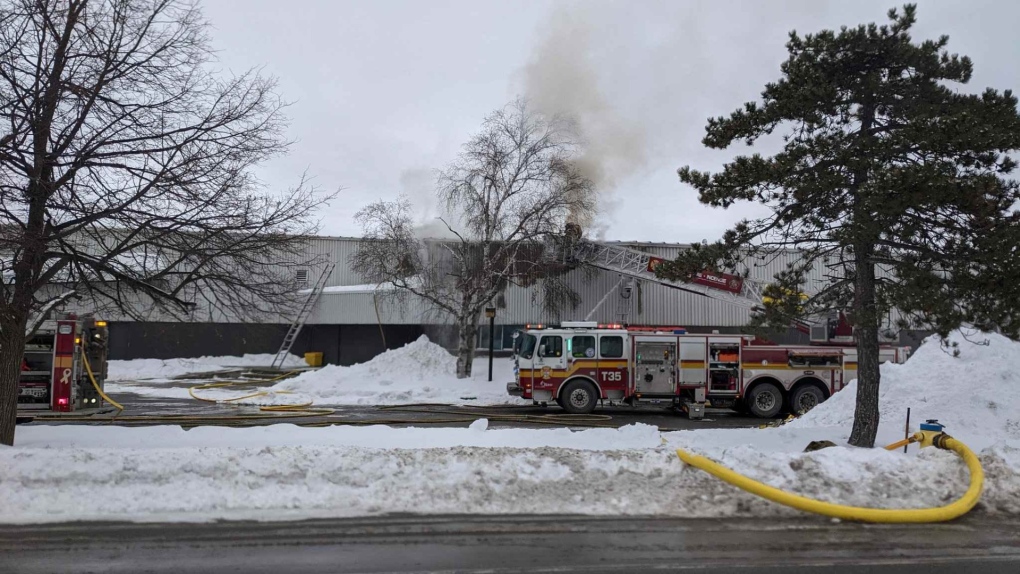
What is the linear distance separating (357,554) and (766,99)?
8.81 metres

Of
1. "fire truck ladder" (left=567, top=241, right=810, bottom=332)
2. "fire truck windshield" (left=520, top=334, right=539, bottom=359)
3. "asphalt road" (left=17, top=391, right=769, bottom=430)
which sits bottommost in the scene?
"asphalt road" (left=17, top=391, right=769, bottom=430)

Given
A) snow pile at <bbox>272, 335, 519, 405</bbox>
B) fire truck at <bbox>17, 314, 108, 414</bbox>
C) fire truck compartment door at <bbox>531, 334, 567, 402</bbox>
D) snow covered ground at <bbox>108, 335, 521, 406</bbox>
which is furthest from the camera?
snow pile at <bbox>272, 335, 519, 405</bbox>

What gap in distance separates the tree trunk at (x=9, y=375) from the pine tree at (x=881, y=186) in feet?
29.6

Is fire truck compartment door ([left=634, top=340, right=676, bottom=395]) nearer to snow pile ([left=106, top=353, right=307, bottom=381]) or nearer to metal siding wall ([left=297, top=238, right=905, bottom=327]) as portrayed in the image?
metal siding wall ([left=297, top=238, right=905, bottom=327])

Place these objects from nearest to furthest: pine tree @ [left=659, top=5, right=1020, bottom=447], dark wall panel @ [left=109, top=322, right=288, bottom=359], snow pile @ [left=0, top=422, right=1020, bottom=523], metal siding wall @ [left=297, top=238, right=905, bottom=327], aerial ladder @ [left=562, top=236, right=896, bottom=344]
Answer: snow pile @ [left=0, top=422, right=1020, bottom=523]
pine tree @ [left=659, top=5, right=1020, bottom=447]
aerial ladder @ [left=562, top=236, right=896, bottom=344]
metal siding wall @ [left=297, top=238, right=905, bottom=327]
dark wall panel @ [left=109, top=322, right=288, bottom=359]

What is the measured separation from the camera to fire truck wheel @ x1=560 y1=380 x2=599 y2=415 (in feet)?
62.8

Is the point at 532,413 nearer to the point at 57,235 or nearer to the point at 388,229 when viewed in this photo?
the point at 388,229

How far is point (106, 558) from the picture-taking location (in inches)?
231

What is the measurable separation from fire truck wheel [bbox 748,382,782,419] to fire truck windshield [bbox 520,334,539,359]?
5826 millimetres

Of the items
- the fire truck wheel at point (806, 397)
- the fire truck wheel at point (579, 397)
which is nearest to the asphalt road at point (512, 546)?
the fire truck wheel at point (579, 397)

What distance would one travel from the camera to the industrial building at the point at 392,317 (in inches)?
1251

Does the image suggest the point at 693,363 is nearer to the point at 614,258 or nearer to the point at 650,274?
the point at 650,274

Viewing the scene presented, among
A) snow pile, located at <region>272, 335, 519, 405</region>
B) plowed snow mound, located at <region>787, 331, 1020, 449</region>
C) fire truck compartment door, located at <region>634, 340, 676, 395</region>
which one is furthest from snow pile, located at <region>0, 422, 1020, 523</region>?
snow pile, located at <region>272, 335, 519, 405</region>

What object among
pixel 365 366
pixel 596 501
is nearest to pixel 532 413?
pixel 365 366
